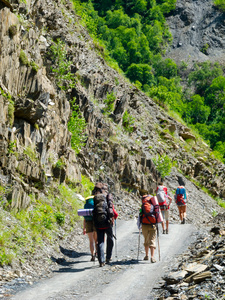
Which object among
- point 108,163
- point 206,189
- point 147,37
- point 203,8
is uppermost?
point 203,8

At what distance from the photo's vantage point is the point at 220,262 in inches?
275

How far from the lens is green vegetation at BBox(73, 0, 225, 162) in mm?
71938

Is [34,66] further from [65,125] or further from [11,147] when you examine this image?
[65,125]

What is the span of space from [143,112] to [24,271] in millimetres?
29380

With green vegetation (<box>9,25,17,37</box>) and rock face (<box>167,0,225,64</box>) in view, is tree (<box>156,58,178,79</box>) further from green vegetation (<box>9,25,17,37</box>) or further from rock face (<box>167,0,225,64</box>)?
green vegetation (<box>9,25,17,37</box>)

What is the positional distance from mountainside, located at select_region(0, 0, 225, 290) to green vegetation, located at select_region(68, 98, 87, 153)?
2.12 feet

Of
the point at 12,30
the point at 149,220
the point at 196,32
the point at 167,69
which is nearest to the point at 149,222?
the point at 149,220

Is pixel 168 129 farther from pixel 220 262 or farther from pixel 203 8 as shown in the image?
pixel 203 8

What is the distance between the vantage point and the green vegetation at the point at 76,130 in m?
20.2

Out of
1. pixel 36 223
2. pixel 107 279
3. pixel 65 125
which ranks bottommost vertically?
pixel 107 279

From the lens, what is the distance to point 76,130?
66.8 feet

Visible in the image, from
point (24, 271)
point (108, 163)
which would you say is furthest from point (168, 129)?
point (24, 271)

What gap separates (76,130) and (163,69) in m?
66.6

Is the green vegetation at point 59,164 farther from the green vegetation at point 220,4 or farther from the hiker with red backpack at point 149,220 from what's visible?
the green vegetation at point 220,4
